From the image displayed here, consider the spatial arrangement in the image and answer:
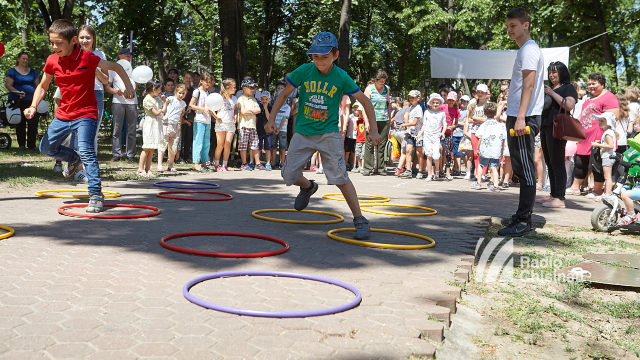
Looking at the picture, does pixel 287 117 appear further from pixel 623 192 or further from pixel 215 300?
pixel 215 300

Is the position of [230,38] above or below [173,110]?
above

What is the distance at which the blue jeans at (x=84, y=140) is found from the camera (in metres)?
7.05

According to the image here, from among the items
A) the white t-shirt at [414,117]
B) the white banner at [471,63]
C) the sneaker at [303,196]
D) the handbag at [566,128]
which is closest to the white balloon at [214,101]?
the white t-shirt at [414,117]

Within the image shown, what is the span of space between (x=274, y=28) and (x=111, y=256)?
2918 cm

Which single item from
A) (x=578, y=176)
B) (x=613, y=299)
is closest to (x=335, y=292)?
(x=613, y=299)

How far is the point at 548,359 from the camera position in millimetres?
3434

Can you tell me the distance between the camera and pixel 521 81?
6949mm

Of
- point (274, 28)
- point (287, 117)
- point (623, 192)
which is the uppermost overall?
point (274, 28)

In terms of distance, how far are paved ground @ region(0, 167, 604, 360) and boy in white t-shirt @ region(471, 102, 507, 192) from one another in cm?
409

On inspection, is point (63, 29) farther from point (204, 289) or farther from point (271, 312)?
point (271, 312)

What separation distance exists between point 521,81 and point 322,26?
2704cm

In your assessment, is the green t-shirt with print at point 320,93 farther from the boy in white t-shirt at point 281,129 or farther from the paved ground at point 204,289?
the boy in white t-shirt at point 281,129

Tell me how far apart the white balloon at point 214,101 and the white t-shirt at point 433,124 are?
4884mm

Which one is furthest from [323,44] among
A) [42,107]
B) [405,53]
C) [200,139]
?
[405,53]
